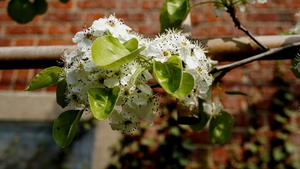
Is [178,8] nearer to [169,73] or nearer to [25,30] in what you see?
[169,73]

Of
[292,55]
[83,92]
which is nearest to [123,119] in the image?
[83,92]

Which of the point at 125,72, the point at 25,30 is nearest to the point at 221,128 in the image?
the point at 125,72

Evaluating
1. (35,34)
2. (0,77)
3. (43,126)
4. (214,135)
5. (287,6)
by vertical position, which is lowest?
(43,126)

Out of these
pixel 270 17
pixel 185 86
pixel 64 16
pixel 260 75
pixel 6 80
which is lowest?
pixel 6 80

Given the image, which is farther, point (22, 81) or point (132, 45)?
point (22, 81)

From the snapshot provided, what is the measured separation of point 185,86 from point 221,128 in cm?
23

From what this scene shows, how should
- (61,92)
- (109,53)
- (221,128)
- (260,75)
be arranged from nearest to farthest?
(109,53), (61,92), (221,128), (260,75)

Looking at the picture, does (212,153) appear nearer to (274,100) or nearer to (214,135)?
(274,100)

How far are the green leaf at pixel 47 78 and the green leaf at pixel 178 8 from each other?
0.22 m

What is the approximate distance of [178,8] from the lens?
1.53 feet

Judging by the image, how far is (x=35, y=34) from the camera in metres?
1.31

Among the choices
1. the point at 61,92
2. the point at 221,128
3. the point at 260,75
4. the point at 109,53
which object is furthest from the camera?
the point at 260,75

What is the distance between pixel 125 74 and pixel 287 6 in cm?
129

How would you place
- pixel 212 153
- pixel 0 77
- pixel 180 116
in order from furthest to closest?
pixel 0 77
pixel 212 153
pixel 180 116
